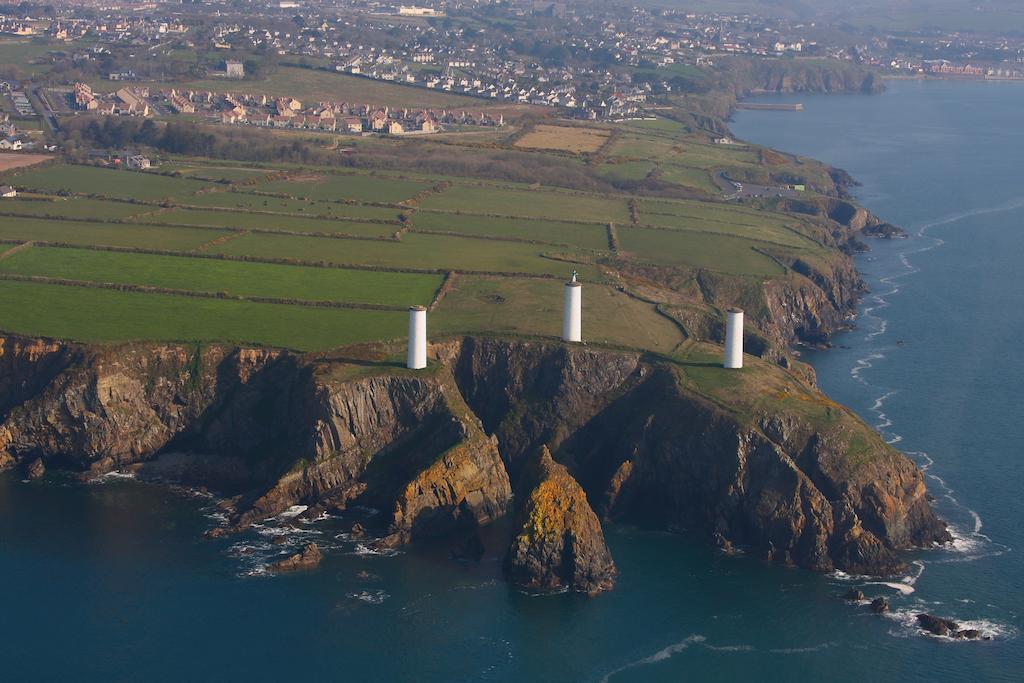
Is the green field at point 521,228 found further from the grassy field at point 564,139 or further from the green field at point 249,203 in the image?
the grassy field at point 564,139

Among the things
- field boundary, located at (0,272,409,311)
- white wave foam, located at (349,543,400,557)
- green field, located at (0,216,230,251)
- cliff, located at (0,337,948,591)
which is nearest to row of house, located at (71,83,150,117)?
green field, located at (0,216,230,251)

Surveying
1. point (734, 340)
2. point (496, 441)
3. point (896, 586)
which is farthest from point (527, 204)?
point (896, 586)

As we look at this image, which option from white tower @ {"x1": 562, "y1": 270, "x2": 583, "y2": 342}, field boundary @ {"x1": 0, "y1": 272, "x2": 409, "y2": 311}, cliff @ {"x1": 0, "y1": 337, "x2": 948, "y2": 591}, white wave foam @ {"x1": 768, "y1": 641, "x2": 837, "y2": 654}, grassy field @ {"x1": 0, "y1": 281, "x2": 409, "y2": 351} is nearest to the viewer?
white wave foam @ {"x1": 768, "y1": 641, "x2": 837, "y2": 654}

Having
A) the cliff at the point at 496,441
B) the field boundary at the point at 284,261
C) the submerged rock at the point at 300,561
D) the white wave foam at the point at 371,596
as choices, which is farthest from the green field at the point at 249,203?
the white wave foam at the point at 371,596

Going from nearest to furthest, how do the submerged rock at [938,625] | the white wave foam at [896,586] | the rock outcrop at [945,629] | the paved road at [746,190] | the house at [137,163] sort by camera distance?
the rock outcrop at [945,629], the submerged rock at [938,625], the white wave foam at [896,586], the house at [137,163], the paved road at [746,190]

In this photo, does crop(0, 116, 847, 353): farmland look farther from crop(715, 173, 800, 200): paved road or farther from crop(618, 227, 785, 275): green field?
crop(715, 173, 800, 200): paved road

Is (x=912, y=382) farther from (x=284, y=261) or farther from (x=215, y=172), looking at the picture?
(x=215, y=172)
